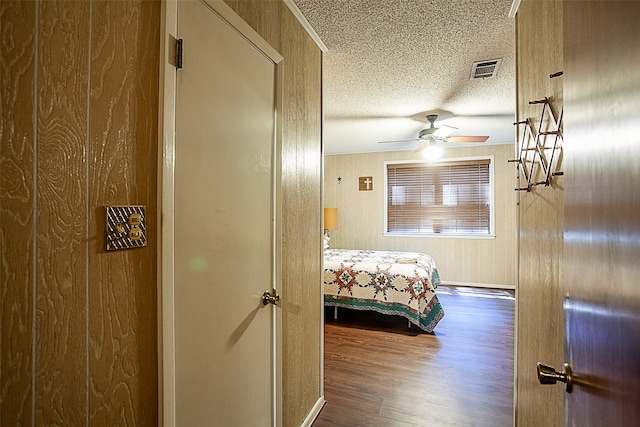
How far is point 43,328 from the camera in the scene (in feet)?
2.23

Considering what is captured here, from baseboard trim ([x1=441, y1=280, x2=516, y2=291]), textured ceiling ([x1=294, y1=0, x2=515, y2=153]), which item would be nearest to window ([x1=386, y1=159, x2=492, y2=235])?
baseboard trim ([x1=441, y1=280, x2=516, y2=291])

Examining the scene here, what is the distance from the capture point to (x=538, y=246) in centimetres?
139

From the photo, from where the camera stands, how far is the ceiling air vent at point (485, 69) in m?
2.49

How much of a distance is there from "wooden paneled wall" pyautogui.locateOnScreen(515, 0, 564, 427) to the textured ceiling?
0.41 metres

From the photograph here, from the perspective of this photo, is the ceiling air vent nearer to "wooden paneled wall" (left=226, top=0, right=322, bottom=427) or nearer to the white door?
"wooden paneled wall" (left=226, top=0, right=322, bottom=427)

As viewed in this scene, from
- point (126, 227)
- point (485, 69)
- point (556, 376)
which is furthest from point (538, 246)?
point (485, 69)

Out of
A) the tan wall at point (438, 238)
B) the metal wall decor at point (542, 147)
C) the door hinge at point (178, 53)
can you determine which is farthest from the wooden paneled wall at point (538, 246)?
the tan wall at point (438, 238)

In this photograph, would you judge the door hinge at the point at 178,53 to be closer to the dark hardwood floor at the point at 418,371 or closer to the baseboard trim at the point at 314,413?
the baseboard trim at the point at 314,413

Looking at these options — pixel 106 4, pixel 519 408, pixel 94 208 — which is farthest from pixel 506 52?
pixel 94 208

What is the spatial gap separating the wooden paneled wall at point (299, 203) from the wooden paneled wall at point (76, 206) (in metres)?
0.78

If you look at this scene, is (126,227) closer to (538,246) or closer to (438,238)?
(538,246)

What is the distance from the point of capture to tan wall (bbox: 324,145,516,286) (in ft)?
17.7

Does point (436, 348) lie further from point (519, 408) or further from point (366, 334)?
point (519, 408)

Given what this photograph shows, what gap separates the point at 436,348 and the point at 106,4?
3.40 m
